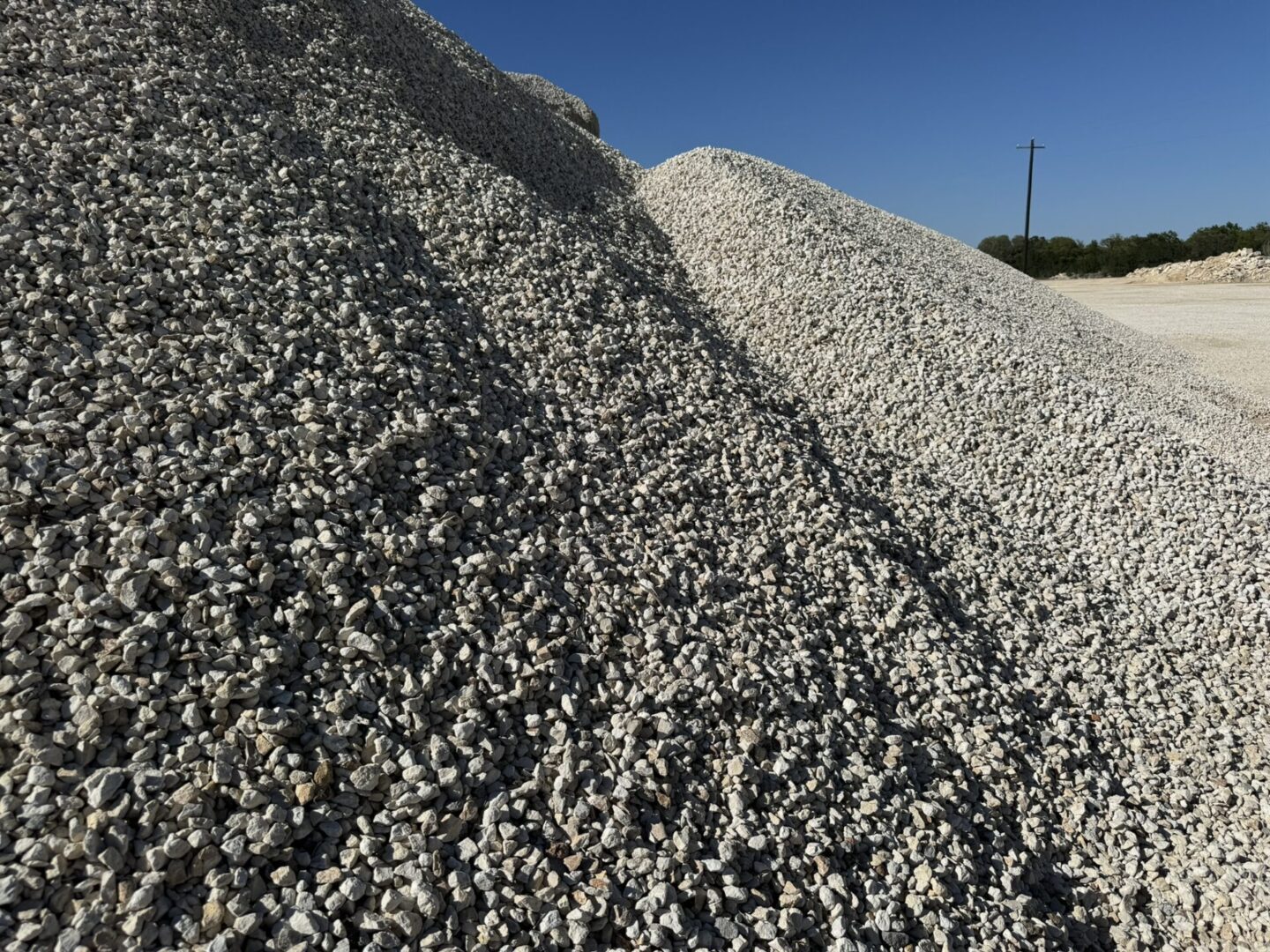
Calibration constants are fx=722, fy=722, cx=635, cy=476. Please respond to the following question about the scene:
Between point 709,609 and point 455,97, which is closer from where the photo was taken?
point 709,609

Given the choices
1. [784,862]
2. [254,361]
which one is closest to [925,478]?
[784,862]

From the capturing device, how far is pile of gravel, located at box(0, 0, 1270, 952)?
3.11 metres

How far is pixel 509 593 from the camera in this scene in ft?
14.2

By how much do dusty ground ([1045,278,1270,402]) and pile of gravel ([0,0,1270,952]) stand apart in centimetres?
841

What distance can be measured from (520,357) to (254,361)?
86.5 inches

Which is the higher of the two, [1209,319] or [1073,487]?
[1209,319]

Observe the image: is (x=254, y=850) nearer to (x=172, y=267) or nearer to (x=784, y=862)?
(x=784, y=862)

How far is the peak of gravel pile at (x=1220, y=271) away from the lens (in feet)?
93.4

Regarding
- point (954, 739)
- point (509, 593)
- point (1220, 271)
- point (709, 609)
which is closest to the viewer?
point (509, 593)

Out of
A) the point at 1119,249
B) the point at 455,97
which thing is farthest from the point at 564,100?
the point at 1119,249

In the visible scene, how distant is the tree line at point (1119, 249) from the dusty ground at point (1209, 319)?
11.4 meters

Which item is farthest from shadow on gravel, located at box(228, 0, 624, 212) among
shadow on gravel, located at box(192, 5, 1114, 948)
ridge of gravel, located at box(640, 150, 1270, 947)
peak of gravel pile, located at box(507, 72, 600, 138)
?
peak of gravel pile, located at box(507, 72, 600, 138)

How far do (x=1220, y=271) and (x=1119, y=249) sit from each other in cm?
1309

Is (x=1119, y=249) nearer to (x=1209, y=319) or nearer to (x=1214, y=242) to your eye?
(x=1214, y=242)
